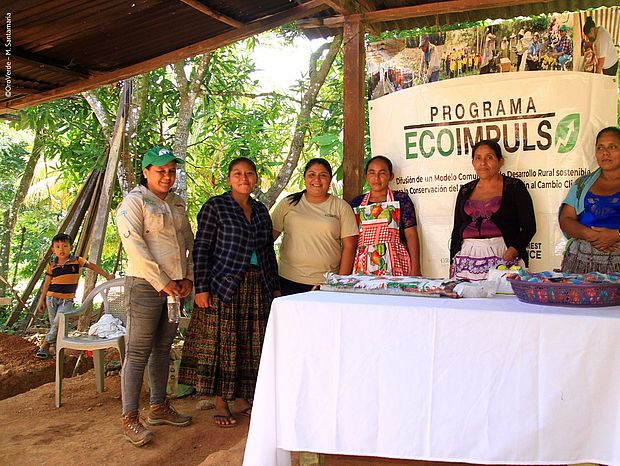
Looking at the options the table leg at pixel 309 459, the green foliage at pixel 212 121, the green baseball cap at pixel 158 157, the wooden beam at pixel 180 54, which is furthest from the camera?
the green foliage at pixel 212 121

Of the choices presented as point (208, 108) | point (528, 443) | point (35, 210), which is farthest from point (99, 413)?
point (35, 210)

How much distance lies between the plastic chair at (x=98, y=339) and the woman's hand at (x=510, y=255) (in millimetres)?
2815

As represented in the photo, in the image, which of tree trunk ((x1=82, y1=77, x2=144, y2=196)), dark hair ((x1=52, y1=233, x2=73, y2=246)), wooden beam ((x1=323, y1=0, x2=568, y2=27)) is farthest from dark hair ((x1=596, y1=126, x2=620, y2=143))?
dark hair ((x1=52, y1=233, x2=73, y2=246))

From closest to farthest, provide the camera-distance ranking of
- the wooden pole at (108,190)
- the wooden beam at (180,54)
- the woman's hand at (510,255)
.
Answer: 1. the woman's hand at (510,255)
2. the wooden beam at (180,54)
3. the wooden pole at (108,190)

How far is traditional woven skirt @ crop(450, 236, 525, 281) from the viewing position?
3.44m

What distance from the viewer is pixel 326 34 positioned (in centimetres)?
500

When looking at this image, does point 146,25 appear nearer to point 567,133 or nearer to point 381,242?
point 381,242

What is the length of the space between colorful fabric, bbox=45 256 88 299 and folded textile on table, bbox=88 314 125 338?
86.9 inches

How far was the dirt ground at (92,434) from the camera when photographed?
3506 millimetres

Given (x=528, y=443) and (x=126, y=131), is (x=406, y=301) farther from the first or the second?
(x=126, y=131)

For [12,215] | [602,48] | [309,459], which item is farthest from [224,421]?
[12,215]

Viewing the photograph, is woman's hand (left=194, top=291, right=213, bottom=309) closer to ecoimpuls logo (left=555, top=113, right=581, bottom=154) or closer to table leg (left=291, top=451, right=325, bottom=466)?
table leg (left=291, top=451, right=325, bottom=466)

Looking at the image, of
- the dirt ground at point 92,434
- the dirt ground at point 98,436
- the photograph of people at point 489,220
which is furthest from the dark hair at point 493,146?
the dirt ground at point 92,434

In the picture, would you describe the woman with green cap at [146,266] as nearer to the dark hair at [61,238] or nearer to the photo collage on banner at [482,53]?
the photo collage on banner at [482,53]
